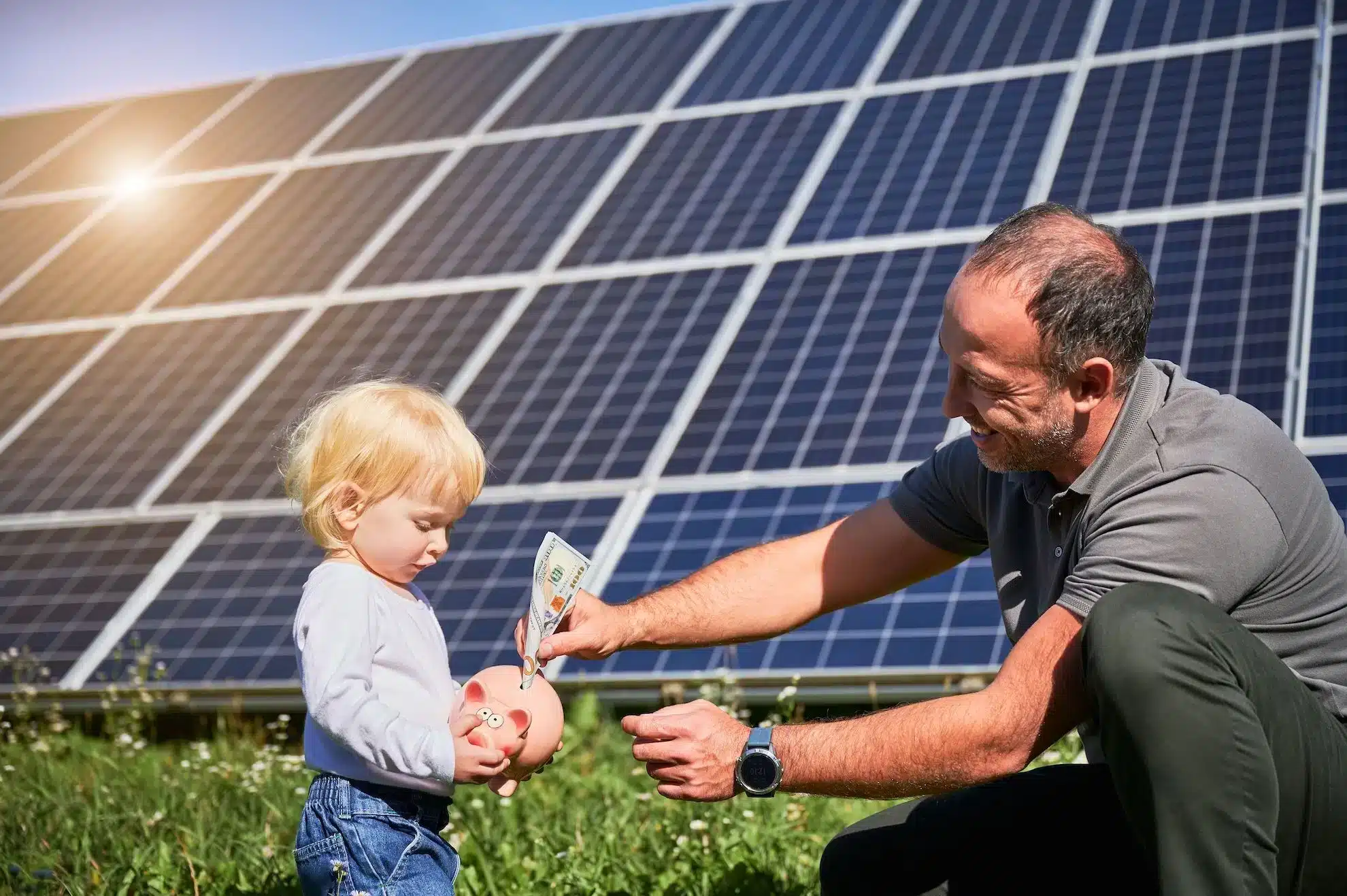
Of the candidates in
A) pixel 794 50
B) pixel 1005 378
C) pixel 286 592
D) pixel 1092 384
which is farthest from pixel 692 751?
pixel 794 50

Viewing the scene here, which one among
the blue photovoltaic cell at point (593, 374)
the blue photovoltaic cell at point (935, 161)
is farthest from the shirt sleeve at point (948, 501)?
the blue photovoltaic cell at point (935, 161)

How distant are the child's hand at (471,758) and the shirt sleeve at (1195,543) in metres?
1.21

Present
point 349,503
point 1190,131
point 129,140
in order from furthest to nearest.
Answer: point 129,140
point 1190,131
point 349,503

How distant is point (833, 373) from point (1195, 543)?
4392 millimetres

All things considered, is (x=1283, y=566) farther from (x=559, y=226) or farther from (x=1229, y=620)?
(x=559, y=226)

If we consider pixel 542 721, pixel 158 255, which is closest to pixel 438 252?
pixel 158 255

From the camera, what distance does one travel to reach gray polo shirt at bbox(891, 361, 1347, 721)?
10.5 ft

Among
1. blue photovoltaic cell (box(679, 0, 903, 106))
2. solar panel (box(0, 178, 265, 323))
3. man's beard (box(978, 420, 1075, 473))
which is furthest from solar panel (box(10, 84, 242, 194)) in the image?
man's beard (box(978, 420, 1075, 473))

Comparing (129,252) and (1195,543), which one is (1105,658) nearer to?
(1195,543)

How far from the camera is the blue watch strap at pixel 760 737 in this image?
3.30 metres

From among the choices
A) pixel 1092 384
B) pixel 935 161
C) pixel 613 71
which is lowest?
pixel 1092 384

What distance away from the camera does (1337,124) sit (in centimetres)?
824

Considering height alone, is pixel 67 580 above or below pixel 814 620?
above

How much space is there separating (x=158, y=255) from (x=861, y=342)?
17.7ft
